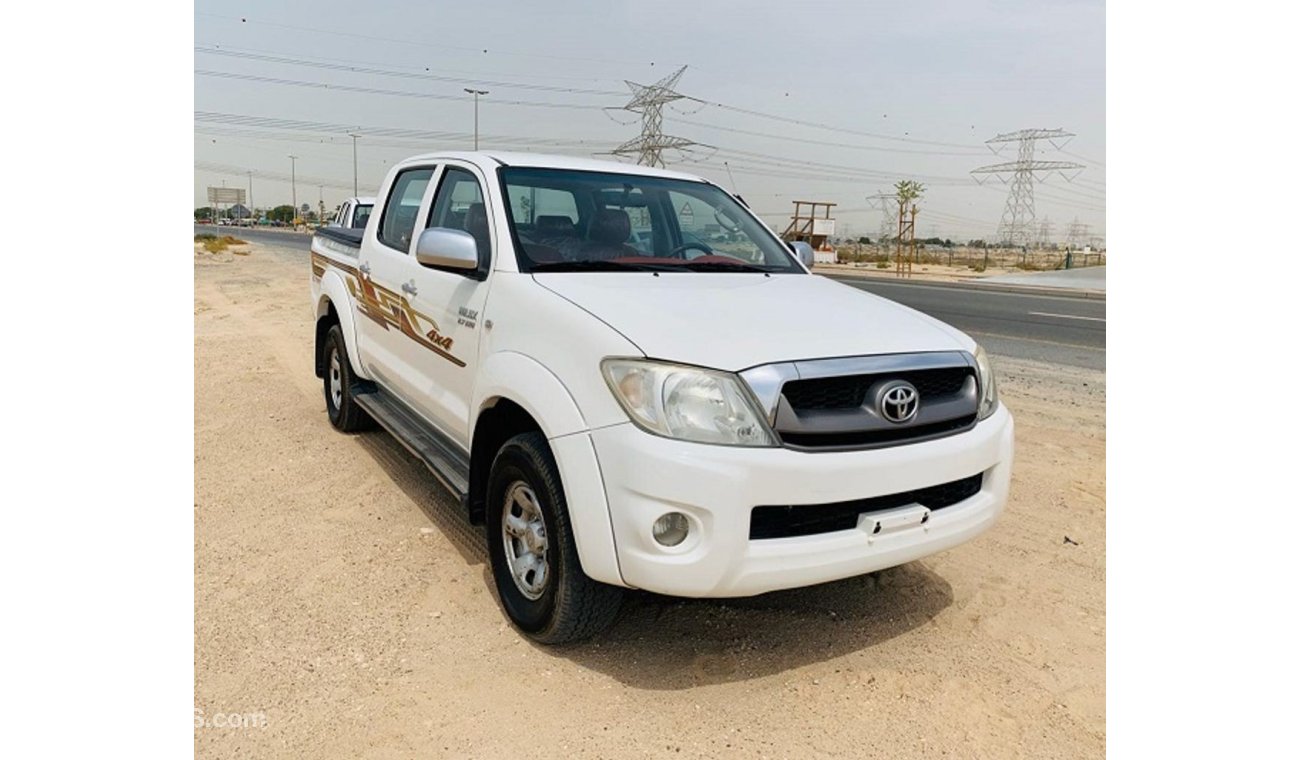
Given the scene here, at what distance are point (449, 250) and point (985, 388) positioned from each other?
2.24 meters

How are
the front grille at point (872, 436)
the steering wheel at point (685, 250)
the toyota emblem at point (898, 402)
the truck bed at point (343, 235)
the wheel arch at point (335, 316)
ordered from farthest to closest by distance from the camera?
1. the truck bed at point (343, 235)
2. the wheel arch at point (335, 316)
3. the steering wheel at point (685, 250)
4. the toyota emblem at point (898, 402)
5. the front grille at point (872, 436)

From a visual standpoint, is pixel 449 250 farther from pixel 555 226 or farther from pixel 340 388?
pixel 340 388

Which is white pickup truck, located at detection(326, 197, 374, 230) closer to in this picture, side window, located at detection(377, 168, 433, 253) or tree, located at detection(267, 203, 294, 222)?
side window, located at detection(377, 168, 433, 253)

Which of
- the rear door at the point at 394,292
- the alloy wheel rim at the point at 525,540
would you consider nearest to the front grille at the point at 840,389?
the alloy wheel rim at the point at 525,540

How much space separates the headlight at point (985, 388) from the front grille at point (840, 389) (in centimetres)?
28

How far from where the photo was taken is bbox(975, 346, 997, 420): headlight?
3.21 meters

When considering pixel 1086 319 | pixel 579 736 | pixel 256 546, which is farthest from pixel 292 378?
pixel 1086 319

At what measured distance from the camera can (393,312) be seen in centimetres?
467

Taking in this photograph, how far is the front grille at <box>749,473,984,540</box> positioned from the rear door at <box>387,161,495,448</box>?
1.52 m

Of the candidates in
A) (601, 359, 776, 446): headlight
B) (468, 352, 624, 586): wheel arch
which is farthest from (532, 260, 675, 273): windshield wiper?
(601, 359, 776, 446): headlight

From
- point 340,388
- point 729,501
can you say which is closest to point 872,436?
point 729,501

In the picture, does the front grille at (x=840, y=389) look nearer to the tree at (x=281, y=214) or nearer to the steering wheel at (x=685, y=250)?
the steering wheel at (x=685, y=250)

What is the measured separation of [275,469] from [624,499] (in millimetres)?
3500

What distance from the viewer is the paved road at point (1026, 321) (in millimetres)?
10812
